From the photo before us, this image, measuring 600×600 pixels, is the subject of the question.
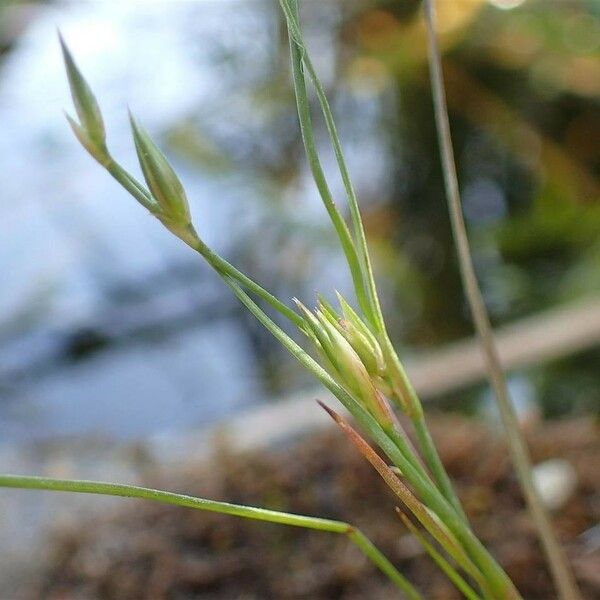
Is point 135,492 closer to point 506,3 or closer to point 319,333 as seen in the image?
point 319,333

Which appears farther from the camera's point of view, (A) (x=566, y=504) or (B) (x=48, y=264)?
(B) (x=48, y=264)

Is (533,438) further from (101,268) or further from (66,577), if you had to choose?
(101,268)

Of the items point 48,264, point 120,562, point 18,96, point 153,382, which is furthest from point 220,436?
point 18,96

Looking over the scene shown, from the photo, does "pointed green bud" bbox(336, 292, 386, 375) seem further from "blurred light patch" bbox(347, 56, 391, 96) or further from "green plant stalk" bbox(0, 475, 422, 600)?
"blurred light patch" bbox(347, 56, 391, 96)

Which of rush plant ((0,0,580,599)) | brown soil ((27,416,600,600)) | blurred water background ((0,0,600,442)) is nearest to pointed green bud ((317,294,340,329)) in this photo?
rush plant ((0,0,580,599))

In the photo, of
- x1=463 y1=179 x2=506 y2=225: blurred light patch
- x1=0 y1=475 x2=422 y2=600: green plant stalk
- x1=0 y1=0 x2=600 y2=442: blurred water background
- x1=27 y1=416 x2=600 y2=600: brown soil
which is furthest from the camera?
x1=463 y1=179 x2=506 y2=225: blurred light patch

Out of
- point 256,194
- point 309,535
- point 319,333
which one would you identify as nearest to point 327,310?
point 319,333
